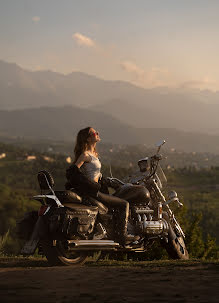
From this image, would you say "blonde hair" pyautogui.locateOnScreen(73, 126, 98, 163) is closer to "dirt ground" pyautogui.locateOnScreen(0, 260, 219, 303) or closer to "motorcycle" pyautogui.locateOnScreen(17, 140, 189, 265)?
"motorcycle" pyautogui.locateOnScreen(17, 140, 189, 265)

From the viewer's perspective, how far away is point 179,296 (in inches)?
248

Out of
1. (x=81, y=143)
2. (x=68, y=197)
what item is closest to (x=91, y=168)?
(x=81, y=143)

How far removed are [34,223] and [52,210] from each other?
0.45 meters

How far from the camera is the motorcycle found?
9.30 meters

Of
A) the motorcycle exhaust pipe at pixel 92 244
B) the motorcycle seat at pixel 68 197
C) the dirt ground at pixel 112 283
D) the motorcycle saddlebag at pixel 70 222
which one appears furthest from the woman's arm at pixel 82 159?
the dirt ground at pixel 112 283

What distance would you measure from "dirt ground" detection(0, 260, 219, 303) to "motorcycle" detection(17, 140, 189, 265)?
403 millimetres

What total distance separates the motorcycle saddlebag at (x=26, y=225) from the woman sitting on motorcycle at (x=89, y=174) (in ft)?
3.22

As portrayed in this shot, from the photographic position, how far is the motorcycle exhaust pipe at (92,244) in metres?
9.29

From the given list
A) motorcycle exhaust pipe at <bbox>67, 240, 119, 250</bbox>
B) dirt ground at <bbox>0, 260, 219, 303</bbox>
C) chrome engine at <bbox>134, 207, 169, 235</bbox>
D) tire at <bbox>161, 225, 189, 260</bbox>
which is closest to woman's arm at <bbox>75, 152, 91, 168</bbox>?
motorcycle exhaust pipe at <bbox>67, 240, 119, 250</bbox>

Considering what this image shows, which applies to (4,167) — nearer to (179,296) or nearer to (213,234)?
(213,234)

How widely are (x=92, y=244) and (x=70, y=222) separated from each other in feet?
2.06

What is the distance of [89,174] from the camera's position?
9883mm

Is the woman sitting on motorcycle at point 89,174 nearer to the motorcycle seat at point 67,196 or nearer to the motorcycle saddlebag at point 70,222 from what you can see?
the motorcycle seat at point 67,196

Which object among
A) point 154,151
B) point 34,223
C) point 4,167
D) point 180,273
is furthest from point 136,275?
point 4,167
